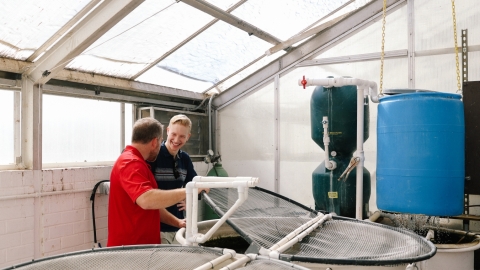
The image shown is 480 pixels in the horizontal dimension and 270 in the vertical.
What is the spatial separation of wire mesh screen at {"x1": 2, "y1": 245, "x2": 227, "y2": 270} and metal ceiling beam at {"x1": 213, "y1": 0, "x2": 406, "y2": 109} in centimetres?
→ 361

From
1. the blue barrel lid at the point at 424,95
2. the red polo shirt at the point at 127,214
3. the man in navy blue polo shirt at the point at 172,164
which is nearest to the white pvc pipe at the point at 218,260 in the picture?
the red polo shirt at the point at 127,214

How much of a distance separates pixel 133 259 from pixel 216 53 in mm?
3165

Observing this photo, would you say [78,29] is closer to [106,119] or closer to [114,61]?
[114,61]

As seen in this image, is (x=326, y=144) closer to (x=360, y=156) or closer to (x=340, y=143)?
(x=340, y=143)

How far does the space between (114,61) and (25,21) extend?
0.97 meters

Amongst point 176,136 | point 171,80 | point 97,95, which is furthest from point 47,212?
point 171,80

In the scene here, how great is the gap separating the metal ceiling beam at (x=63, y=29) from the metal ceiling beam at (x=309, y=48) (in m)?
2.44

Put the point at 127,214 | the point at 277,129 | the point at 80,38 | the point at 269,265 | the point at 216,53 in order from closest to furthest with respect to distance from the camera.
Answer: the point at 269,265 < the point at 127,214 < the point at 80,38 < the point at 216,53 < the point at 277,129

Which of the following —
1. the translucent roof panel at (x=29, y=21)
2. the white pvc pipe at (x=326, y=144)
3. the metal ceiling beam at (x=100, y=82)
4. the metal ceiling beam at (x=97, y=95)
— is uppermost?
the translucent roof panel at (x=29, y=21)

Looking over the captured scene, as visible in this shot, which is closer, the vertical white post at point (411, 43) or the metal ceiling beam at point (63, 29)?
the metal ceiling beam at point (63, 29)

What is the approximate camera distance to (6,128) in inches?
119

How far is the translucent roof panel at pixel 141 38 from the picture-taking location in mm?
3141

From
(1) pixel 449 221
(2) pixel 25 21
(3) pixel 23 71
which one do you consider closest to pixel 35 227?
(3) pixel 23 71

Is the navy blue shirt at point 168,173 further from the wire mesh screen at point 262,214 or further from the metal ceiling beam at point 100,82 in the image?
the metal ceiling beam at point 100,82
